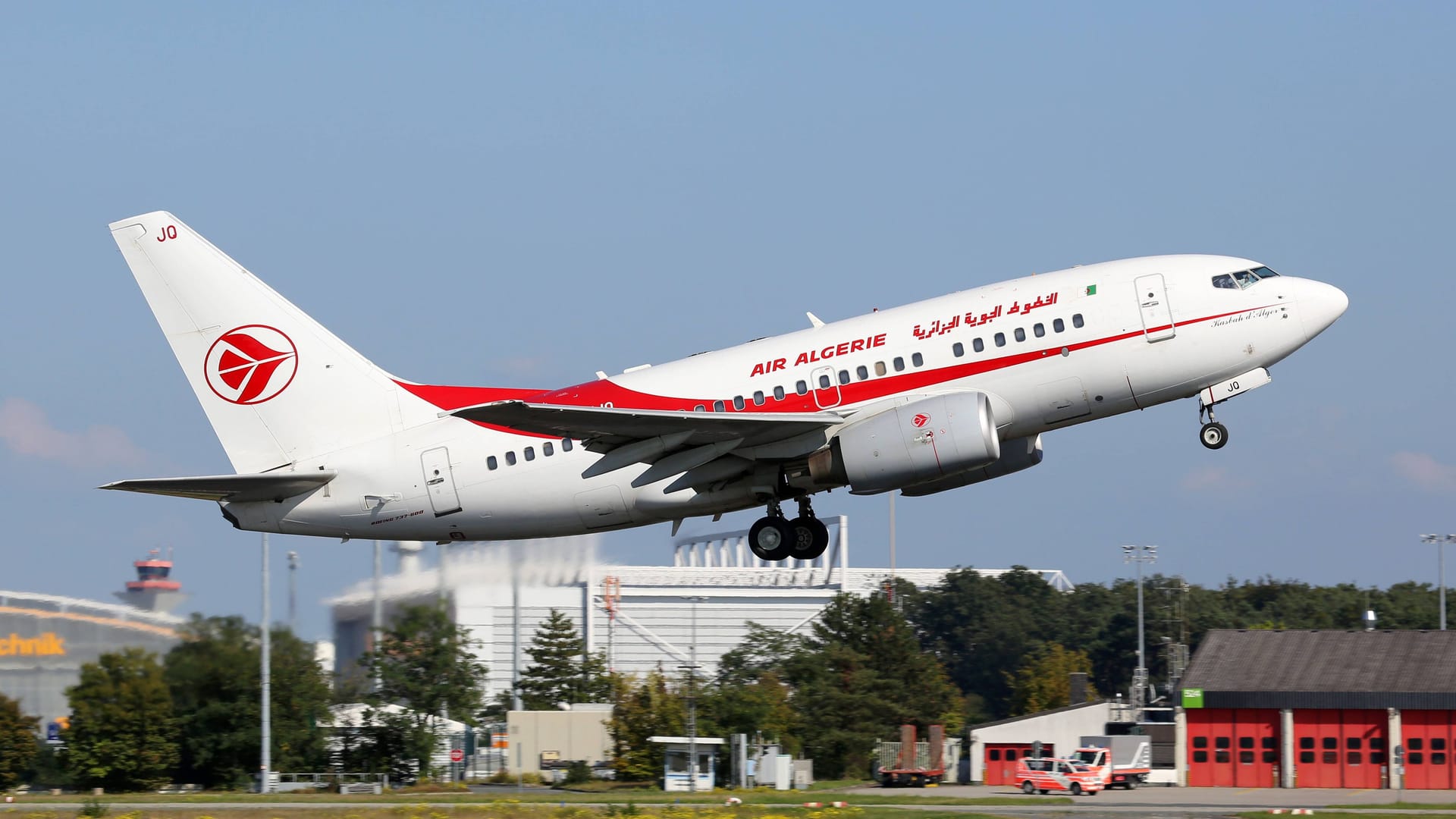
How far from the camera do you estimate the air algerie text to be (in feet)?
108

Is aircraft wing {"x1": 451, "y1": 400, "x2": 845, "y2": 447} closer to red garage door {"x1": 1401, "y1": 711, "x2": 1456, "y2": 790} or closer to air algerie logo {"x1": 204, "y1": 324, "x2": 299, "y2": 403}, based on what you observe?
air algerie logo {"x1": 204, "y1": 324, "x2": 299, "y2": 403}

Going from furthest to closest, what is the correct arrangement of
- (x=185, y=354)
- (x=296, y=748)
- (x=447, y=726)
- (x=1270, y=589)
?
(x=1270, y=589) → (x=447, y=726) → (x=296, y=748) → (x=185, y=354)

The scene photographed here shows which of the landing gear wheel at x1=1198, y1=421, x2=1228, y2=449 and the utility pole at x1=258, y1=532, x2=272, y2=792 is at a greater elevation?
the landing gear wheel at x1=1198, y1=421, x2=1228, y2=449

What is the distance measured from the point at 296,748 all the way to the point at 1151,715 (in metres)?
39.1

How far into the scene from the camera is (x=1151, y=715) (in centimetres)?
7575

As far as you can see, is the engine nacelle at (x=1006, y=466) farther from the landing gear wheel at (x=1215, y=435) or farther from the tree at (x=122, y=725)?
the tree at (x=122, y=725)

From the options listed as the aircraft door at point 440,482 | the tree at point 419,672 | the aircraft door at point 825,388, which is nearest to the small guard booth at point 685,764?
the tree at point 419,672

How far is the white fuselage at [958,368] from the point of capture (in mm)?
32406

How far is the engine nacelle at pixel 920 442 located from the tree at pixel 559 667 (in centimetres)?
6846

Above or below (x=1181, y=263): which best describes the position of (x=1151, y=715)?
below

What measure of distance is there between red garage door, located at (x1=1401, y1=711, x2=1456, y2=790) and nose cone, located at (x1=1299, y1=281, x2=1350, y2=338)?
3619 cm

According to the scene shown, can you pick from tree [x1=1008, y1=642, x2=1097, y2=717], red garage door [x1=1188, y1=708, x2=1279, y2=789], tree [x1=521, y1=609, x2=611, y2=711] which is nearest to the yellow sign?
tree [x1=521, y1=609, x2=611, y2=711]

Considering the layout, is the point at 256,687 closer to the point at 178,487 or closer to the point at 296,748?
the point at 296,748

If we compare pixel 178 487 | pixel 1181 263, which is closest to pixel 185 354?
pixel 178 487
